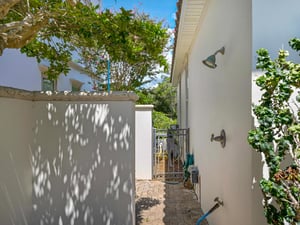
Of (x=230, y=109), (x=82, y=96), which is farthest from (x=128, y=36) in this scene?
(x=230, y=109)

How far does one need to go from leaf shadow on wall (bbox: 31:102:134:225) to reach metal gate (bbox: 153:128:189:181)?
209 inches

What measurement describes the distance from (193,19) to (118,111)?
3.31 m

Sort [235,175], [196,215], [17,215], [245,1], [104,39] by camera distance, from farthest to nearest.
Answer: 1. [196,215]
2. [104,39]
3. [17,215]
4. [235,175]
5. [245,1]

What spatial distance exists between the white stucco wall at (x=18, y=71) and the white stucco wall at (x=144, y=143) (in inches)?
131

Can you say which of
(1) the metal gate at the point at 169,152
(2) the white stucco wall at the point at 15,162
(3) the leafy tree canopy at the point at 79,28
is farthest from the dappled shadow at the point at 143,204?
(3) the leafy tree canopy at the point at 79,28

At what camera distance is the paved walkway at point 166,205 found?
516 centimetres

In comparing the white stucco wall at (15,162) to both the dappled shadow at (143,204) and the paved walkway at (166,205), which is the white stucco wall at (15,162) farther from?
the dappled shadow at (143,204)

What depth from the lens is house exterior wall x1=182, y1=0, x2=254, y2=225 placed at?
2.77 m

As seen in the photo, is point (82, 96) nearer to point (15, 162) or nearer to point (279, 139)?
point (15, 162)

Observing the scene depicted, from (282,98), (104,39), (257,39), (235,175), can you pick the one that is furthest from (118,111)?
(282,98)

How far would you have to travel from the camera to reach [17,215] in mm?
3463

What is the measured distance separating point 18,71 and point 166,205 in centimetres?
468

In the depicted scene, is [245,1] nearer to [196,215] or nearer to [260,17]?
[260,17]

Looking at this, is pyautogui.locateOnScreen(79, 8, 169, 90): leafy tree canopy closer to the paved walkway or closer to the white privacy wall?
the white privacy wall
